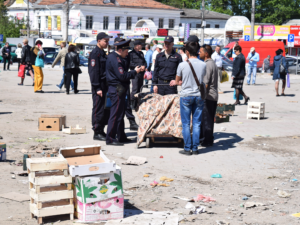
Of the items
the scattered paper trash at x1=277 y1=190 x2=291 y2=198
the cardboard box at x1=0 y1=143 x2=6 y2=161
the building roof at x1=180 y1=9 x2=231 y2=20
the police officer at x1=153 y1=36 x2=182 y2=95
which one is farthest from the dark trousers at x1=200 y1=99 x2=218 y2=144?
the building roof at x1=180 y1=9 x2=231 y2=20

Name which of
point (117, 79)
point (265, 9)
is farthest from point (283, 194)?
point (265, 9)

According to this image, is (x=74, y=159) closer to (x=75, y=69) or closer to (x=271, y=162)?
(x=271, y=162)

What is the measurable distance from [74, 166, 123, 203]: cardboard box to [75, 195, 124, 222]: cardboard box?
6 cm

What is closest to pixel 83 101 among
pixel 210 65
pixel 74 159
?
pixel 210 65

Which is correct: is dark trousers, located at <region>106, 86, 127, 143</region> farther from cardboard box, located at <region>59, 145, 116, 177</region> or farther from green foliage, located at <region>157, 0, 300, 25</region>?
green foliage, located at <region>157, 0, 300, 25</region>

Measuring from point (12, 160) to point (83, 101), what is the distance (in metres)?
8.57

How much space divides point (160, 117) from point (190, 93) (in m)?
0.89

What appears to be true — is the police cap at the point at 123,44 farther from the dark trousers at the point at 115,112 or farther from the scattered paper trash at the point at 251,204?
the scattered paper trash at the point at 251,204

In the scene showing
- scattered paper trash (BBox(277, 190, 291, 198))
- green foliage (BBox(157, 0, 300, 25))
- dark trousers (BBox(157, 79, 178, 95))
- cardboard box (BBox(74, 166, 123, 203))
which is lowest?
scattered paper trash (BBox(277, 190, 291, 198))

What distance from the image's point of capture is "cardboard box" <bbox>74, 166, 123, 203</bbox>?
4.82 metres

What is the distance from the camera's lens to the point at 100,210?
194 inches

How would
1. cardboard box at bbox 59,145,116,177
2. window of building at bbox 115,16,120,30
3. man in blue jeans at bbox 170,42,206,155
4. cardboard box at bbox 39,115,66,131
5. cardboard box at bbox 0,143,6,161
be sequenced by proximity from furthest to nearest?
window of building at bbox 115,16,120,30 → cardboard box at bbox 39,115,66,131 → man in blue jeans at bbox 170,42,206,155 → cardboard box at bbox 0,143,6,161 → cardboard box at bbox 59,145,116,177

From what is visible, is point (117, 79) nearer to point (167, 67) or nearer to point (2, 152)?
point (167, 67)

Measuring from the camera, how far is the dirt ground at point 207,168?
5.40m
